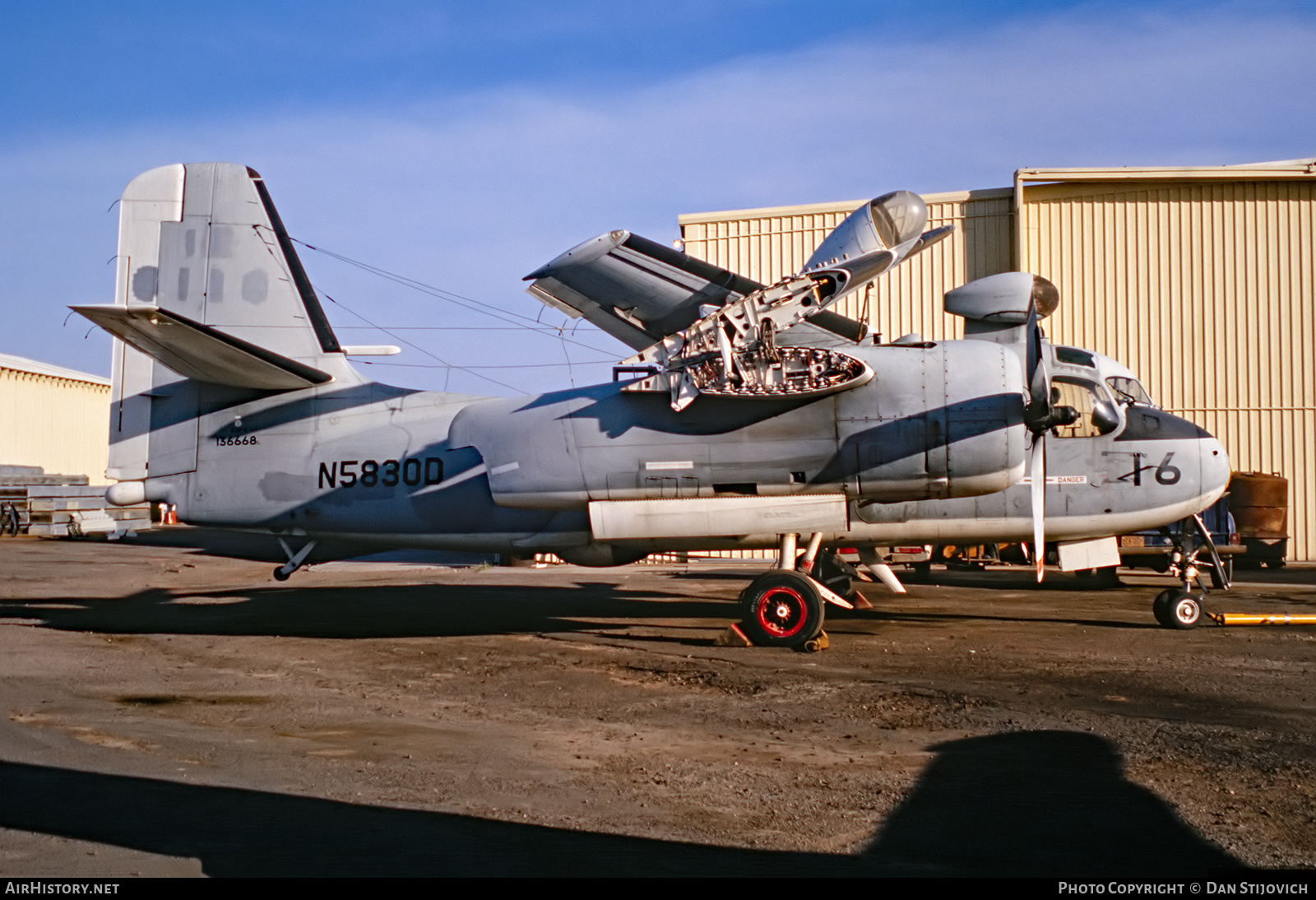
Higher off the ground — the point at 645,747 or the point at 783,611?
the point at 783,611

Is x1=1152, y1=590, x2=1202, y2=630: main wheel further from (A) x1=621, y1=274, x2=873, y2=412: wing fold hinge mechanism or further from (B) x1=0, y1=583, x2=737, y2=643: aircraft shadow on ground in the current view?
(B) x1=0, y1=583, x2=737, y2=643: aircraft shadow on ground

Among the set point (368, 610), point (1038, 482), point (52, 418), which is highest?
point (52, 418)

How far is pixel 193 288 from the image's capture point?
14023mm

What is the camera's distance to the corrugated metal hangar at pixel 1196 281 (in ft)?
85.5

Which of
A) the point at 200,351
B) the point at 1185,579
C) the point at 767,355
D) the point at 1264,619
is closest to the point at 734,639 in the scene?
the point at 767,355

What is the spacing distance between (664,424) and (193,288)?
23.4 feet

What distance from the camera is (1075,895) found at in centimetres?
453

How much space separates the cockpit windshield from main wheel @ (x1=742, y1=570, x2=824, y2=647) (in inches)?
224

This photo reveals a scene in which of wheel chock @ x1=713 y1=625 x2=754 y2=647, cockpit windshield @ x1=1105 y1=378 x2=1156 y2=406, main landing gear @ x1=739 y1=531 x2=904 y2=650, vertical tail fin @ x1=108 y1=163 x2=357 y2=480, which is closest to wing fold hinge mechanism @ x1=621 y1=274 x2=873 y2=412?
main landing gear @ x1=739 y1=531 x2=904 y2=650

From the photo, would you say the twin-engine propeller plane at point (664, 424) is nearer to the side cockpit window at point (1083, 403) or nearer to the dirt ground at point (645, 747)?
the side cockpit window at point (1083, 403)

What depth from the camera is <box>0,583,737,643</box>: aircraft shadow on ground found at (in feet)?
46.8

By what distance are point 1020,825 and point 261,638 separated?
10823 mm

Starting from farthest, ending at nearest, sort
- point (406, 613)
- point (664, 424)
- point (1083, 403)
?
1. point (406, 613)
2. point (1083, 403)
3. point (664, 424)

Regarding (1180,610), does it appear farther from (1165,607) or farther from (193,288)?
(193,288)
